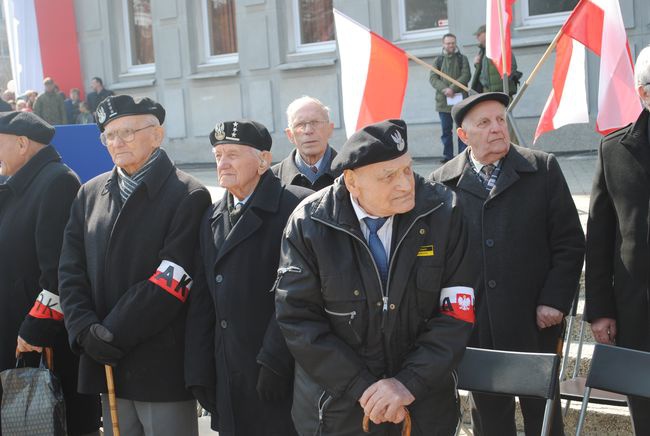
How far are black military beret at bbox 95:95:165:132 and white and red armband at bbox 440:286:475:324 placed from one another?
1.59m

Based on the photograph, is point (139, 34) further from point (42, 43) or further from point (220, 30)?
point (220, 30)

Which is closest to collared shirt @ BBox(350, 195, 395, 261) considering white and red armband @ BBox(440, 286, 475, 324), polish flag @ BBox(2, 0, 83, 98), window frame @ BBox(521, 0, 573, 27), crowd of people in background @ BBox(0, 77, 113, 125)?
white and red armband @ BBox(440, 286, 475, 324)

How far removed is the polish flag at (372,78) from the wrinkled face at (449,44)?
5380mm

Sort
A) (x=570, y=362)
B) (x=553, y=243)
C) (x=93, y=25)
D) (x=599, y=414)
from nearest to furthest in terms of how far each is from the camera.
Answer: (x=553, y=243), (x=599, y=414), (x=570, y=362), (x=93, y=25)

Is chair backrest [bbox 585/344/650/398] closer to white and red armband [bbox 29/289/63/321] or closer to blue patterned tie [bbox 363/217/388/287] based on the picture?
blue patterned tie [bbox 363/217/388/287]

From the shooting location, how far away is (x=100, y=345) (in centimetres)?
358

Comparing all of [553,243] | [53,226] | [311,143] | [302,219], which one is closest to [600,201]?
[553,243]

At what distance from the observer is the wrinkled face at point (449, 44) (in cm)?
1121

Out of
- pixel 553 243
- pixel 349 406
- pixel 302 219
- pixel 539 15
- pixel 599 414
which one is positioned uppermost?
pixel 539 15

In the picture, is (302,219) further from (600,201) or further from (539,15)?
(539,15)

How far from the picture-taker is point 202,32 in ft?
50.6

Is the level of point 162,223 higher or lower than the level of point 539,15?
lower

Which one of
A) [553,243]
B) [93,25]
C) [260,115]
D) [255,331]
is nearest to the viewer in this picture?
[255,331]

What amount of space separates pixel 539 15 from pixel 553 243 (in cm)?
862
